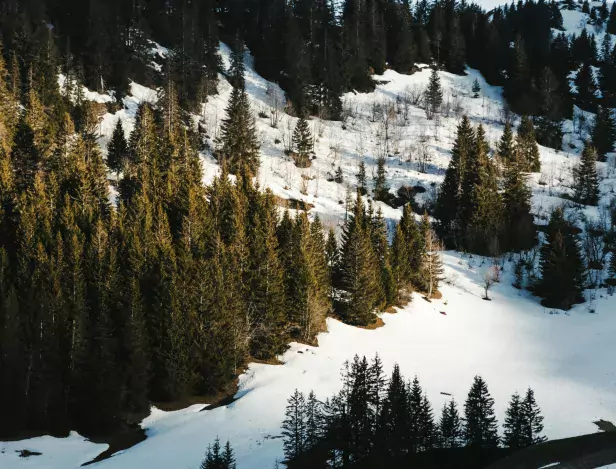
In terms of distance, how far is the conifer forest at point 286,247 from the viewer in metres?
29.9

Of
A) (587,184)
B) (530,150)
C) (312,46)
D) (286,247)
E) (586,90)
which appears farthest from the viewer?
(312,46)

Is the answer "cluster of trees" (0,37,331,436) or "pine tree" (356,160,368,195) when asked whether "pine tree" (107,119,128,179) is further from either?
"pine tree" (356,160,368,195)

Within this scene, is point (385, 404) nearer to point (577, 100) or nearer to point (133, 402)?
point (133, 402)

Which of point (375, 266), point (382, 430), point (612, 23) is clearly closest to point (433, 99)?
point (375, 266)

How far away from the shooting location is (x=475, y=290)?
61688 mm

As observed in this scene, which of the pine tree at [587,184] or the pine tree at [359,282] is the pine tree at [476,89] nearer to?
the pine tree at [587,184]

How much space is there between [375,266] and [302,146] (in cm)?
3648

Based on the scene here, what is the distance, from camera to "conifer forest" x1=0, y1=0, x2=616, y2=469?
2994cm

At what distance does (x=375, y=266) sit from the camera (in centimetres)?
5100

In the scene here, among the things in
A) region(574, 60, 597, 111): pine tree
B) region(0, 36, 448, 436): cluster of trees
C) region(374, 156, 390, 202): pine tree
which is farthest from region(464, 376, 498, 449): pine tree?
region(574, 60, 597, 111): pine tree

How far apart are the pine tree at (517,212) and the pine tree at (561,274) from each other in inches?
253

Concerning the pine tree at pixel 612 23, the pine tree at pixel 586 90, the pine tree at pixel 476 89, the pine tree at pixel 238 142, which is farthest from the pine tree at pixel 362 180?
the pine tree at pixel 612 23

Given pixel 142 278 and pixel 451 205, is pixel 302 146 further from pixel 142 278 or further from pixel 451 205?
pixel 142 278

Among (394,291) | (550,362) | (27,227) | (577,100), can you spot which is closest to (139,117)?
(27,227)
